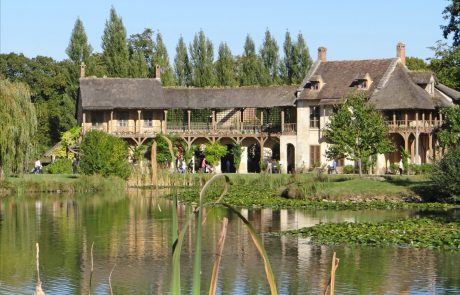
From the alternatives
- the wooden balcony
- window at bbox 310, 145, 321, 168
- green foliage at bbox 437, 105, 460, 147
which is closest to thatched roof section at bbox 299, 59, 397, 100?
window at bbox 310, 145, 321, 168

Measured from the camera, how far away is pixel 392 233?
93.4 feet

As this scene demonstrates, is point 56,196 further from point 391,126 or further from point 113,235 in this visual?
point 391,126

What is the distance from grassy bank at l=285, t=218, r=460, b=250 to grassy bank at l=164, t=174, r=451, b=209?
836 centimetres

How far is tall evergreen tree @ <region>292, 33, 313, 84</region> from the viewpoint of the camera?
80875 mm

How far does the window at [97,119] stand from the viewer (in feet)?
220

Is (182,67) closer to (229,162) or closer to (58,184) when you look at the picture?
(229,162)

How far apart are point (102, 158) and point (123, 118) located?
12518mm

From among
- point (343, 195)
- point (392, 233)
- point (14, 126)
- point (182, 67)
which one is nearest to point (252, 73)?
point (182, 67)

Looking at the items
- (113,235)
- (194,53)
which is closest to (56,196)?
(113,235)

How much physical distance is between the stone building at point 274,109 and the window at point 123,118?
7 cm

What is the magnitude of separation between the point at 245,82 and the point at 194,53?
4.93m

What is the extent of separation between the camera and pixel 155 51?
80.6 m

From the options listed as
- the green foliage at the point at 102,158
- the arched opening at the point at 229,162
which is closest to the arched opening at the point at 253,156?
the arched opening at the point at 229,162

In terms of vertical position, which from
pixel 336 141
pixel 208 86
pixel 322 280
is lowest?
pixel 322 280
